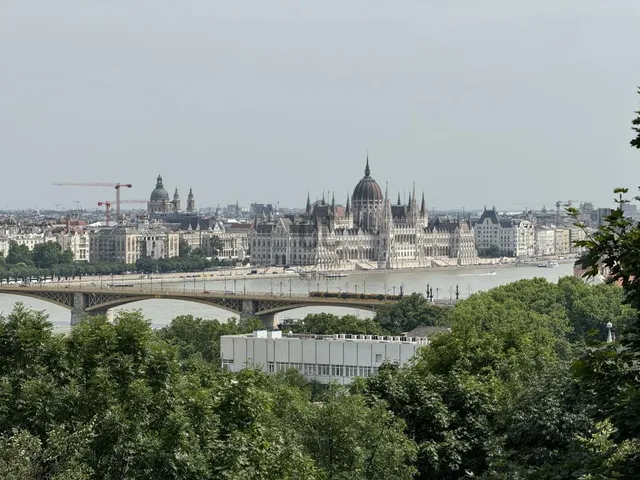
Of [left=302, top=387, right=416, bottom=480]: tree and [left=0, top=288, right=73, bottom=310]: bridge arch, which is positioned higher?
[left=302, top=387, right=416, bottom=480]: tree

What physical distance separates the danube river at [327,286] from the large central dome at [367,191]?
13.9 meters

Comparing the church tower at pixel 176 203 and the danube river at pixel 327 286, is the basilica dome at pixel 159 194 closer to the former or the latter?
the church tower at pixel 176 203

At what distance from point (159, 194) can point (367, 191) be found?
186 ft

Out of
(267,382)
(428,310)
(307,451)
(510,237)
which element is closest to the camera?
(307,451)

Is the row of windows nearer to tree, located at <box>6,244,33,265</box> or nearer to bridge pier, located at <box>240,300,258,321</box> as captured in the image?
bridge pier, located at <box>240,300,258,321</box>

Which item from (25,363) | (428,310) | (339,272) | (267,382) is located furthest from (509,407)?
(339,272)

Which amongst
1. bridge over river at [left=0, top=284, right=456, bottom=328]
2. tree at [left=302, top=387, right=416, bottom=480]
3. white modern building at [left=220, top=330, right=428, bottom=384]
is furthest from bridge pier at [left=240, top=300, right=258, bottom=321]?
tree at [left=302, top=387, right=416, bottom=480]

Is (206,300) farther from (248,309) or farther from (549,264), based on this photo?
(549,264)

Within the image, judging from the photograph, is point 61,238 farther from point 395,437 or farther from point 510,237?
point 395,437

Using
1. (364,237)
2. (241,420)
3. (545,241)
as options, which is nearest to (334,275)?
(364,237)

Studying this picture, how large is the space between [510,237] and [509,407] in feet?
448

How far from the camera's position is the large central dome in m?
137

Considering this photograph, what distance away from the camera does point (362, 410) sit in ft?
54.2

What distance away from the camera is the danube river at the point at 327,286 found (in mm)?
66625
